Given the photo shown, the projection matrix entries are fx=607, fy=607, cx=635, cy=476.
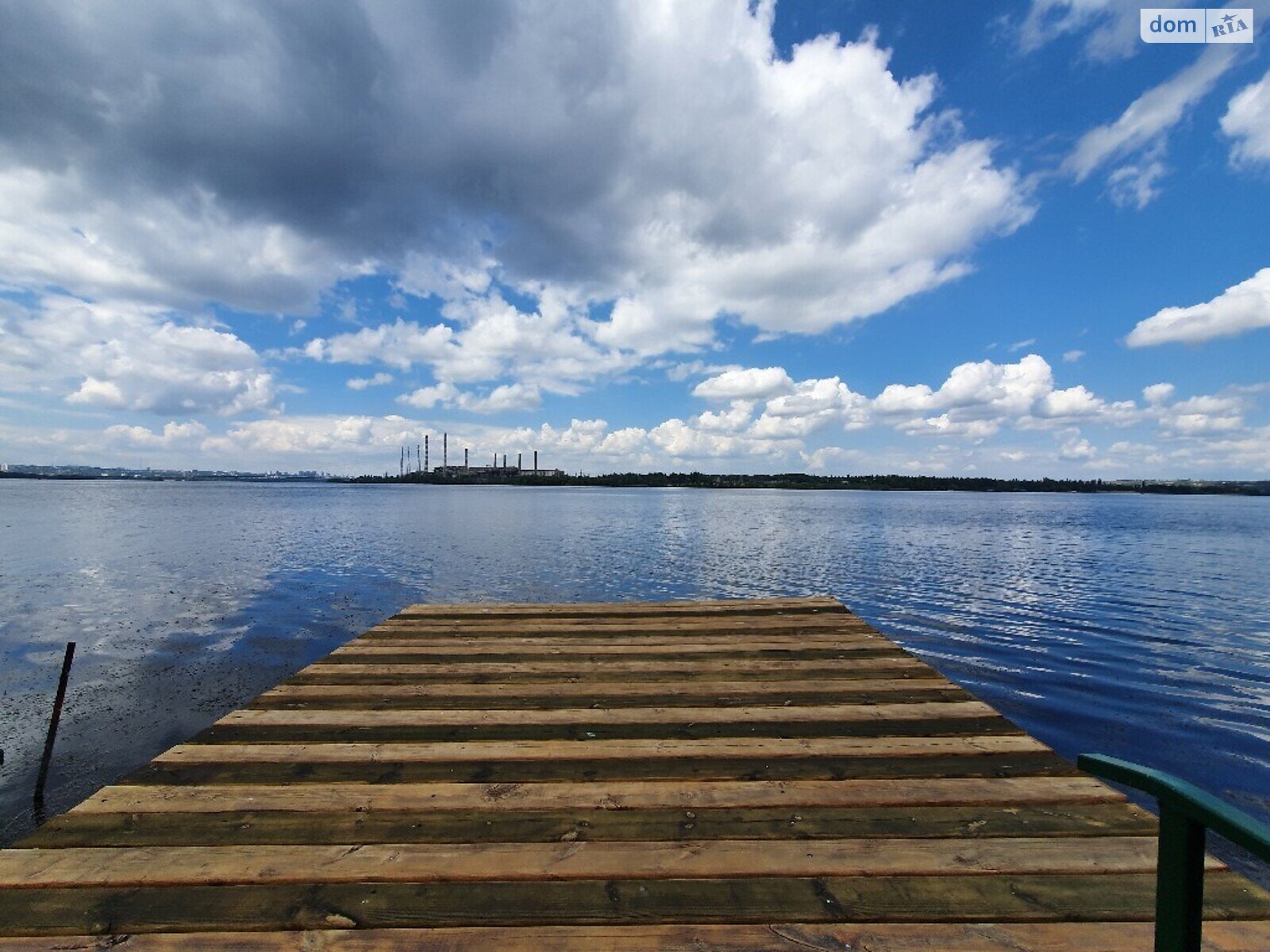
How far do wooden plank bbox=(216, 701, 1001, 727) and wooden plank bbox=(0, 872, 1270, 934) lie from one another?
1.98m

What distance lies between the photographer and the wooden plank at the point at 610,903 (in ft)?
9.64

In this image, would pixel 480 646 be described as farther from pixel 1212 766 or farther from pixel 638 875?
pixel 1212 766

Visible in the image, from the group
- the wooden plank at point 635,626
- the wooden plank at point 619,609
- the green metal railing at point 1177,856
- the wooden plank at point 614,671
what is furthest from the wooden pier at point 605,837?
the wooden plank at point 619,609

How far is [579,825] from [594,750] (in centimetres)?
96

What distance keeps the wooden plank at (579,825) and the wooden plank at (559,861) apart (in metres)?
0.06

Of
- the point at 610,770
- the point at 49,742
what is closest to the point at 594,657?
the point at 610,770

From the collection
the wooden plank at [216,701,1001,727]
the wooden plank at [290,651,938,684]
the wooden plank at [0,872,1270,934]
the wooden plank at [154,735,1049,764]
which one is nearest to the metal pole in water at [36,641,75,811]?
the wooden plank at [290,651,938,684]

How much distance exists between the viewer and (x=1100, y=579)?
81.1 ft

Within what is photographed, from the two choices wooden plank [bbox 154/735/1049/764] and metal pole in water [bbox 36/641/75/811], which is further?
metal pole in water [bbox 36/641/75/811]

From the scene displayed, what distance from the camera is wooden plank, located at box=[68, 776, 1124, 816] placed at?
12.7 ft

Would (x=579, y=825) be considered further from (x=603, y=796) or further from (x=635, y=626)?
(x=635, y=626)

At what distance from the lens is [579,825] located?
369 centimetres

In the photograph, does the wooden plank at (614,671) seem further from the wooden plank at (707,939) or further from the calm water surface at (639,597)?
the calm water surface at (639,597)

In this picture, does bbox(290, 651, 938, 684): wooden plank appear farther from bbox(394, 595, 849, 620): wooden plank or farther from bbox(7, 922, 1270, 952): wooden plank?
bbox(7, 922, 1270, 952): wooden plank
